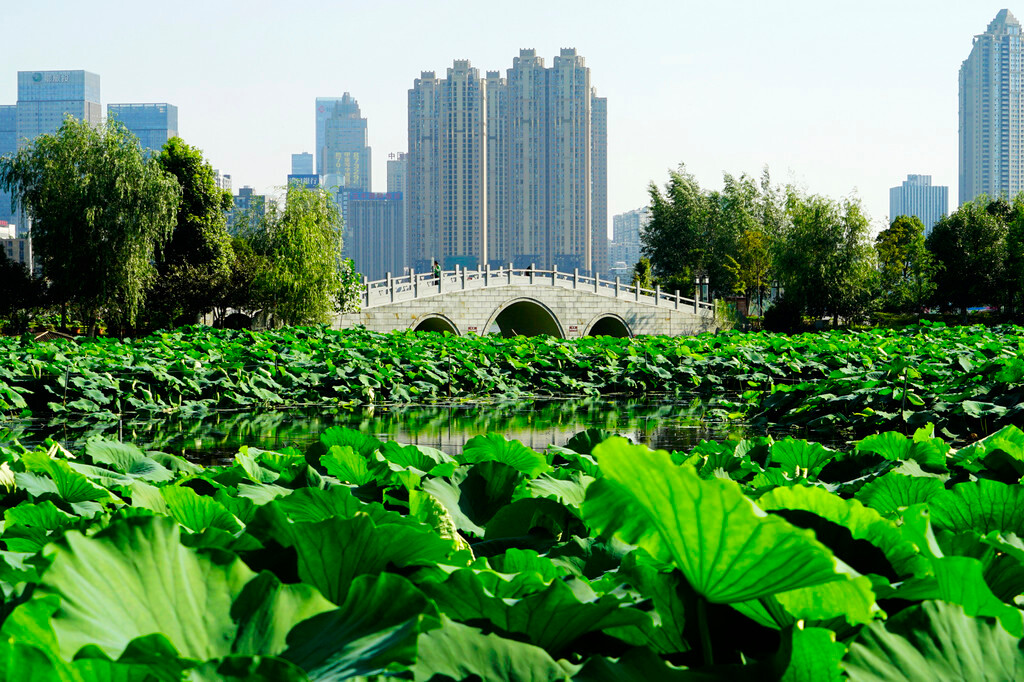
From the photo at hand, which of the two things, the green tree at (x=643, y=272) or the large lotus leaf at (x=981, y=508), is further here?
the green tree at (x=643, y=272)

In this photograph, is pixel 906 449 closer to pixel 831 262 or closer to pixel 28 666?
pixel 28 666

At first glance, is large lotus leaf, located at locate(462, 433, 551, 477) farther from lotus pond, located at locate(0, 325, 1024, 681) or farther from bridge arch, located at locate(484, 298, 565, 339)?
bridge arch, located at locate(484, 298, 565, 339)

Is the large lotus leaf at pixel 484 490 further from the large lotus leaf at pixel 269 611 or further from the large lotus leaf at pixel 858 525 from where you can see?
the large lotus leaf at pixel 269 611

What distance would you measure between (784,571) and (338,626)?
28 cm

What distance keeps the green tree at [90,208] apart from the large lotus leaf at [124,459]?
1541 cm

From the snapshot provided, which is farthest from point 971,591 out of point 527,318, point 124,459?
point 527,318

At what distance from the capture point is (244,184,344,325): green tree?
17.4 metres

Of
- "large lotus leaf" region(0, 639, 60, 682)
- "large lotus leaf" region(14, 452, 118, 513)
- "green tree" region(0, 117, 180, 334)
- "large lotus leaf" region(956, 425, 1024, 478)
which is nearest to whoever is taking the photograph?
"large lotus leaf" region(0, 639, 60, 682)

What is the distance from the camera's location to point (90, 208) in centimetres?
1569

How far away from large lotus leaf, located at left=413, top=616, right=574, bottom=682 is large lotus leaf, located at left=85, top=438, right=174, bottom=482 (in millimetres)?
1207

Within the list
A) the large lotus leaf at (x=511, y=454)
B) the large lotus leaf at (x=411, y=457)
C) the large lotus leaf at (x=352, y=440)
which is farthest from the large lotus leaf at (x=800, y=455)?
the large lotus leaf at (x=352, y=440)

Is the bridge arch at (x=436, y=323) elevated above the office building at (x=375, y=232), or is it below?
below

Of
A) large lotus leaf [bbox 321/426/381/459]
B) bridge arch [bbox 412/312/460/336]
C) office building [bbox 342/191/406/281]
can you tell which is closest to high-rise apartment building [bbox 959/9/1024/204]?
office building [bbox 342/191/406/281]

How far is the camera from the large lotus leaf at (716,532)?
0.54m
